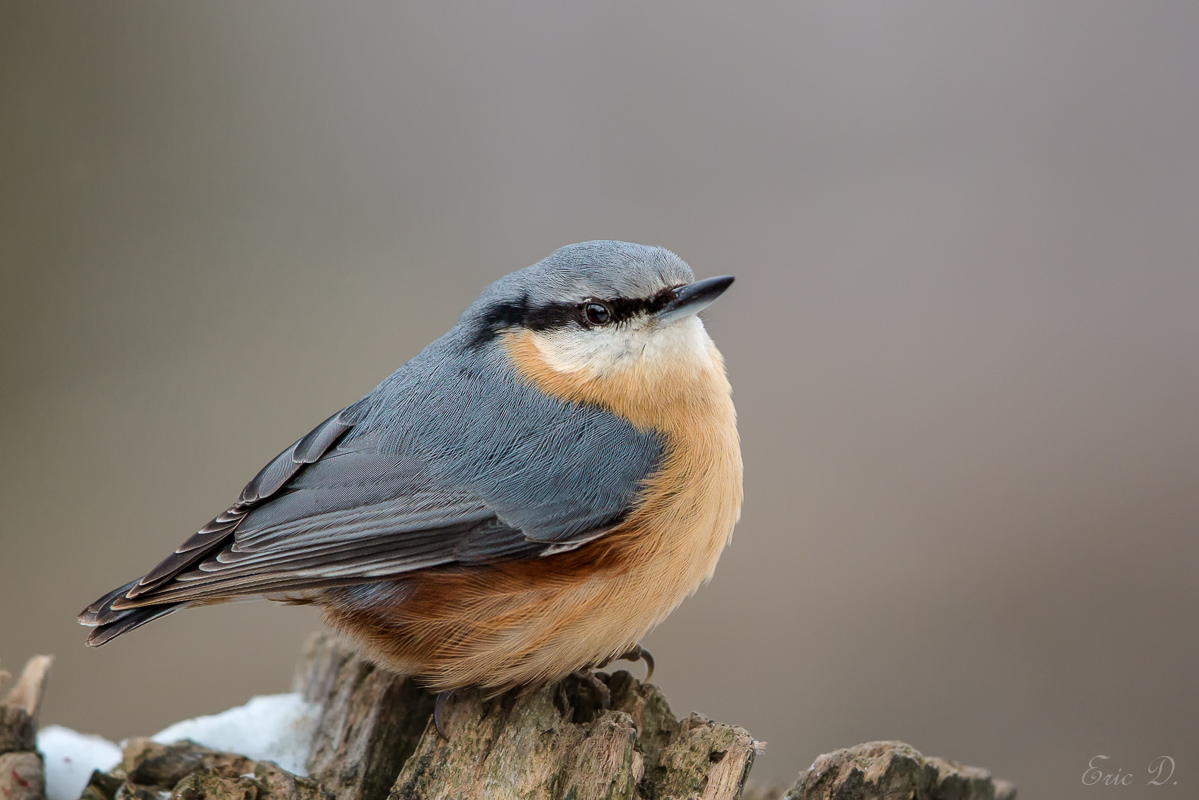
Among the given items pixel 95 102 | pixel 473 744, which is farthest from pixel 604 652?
pixel 95 102

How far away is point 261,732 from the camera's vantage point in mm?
2883

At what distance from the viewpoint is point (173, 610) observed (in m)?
2.36

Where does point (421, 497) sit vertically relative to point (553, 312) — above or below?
below

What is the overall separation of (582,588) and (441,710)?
498 mm

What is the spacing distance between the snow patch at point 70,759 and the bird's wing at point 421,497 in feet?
1.76

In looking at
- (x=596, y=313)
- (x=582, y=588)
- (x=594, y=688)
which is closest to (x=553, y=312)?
(x=596, y=313)

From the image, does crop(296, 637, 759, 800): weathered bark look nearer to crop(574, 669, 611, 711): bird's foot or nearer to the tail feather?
crop(574, 669, 611, 711): bird's foot

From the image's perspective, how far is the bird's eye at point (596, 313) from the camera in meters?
2.61

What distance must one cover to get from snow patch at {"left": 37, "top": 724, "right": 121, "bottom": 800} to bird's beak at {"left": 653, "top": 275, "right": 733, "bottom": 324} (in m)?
1.85

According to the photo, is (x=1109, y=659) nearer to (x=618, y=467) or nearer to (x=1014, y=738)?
(x=1014, y=738)

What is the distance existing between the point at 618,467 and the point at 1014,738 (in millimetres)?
2461

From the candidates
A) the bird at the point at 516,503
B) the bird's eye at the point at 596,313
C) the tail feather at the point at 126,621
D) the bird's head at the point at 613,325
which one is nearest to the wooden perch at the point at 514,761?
the bird at the point at 516,503

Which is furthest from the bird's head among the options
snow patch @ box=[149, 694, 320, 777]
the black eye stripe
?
snow patch @ box=[149, 694, 320, 777]

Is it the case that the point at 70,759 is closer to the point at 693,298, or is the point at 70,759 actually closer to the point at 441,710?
the point at 441,710
